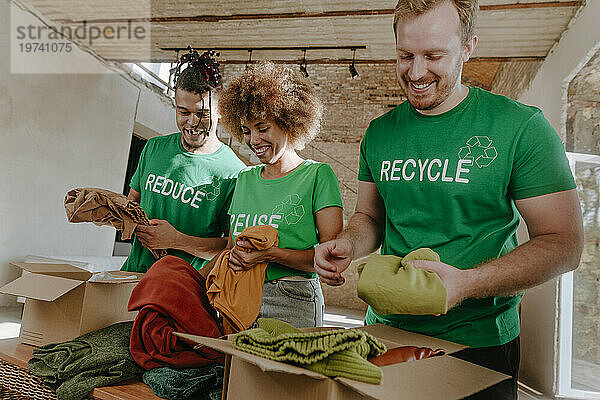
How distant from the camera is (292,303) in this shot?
1.55 meters

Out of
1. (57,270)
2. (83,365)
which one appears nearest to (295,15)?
(57,270)

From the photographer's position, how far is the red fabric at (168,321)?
Answer: 130cm

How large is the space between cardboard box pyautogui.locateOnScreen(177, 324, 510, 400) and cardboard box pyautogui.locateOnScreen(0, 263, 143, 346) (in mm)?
835

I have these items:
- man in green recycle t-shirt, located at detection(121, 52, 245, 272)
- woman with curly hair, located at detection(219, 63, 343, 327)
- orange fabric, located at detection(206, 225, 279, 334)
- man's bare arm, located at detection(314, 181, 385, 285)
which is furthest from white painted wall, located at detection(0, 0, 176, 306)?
man's bare arm, located at detection(314, 181, 385, 285)

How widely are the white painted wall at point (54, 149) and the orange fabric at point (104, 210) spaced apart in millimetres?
3549

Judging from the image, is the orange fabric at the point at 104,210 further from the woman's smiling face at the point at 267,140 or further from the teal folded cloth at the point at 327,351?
the teal folded cloth at the point at 327,351

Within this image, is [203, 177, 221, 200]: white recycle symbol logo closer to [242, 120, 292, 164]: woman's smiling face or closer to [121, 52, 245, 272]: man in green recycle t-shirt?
[121, 52, 245, 272]: man in green recycle t-shirt

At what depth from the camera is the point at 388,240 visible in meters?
1.28

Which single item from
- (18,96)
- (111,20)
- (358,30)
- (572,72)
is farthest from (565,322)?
(18,96)

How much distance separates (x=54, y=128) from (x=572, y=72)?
15.8 ft

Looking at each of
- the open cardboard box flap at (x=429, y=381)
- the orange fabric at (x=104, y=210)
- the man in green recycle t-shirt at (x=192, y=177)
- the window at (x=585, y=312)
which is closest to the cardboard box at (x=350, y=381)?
the open cardboard box flap at (x=429, y=381)

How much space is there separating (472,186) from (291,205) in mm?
688

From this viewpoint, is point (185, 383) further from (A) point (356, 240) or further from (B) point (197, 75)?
(B) point (197, 75)

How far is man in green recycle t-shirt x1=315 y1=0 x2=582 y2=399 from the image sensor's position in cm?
104
